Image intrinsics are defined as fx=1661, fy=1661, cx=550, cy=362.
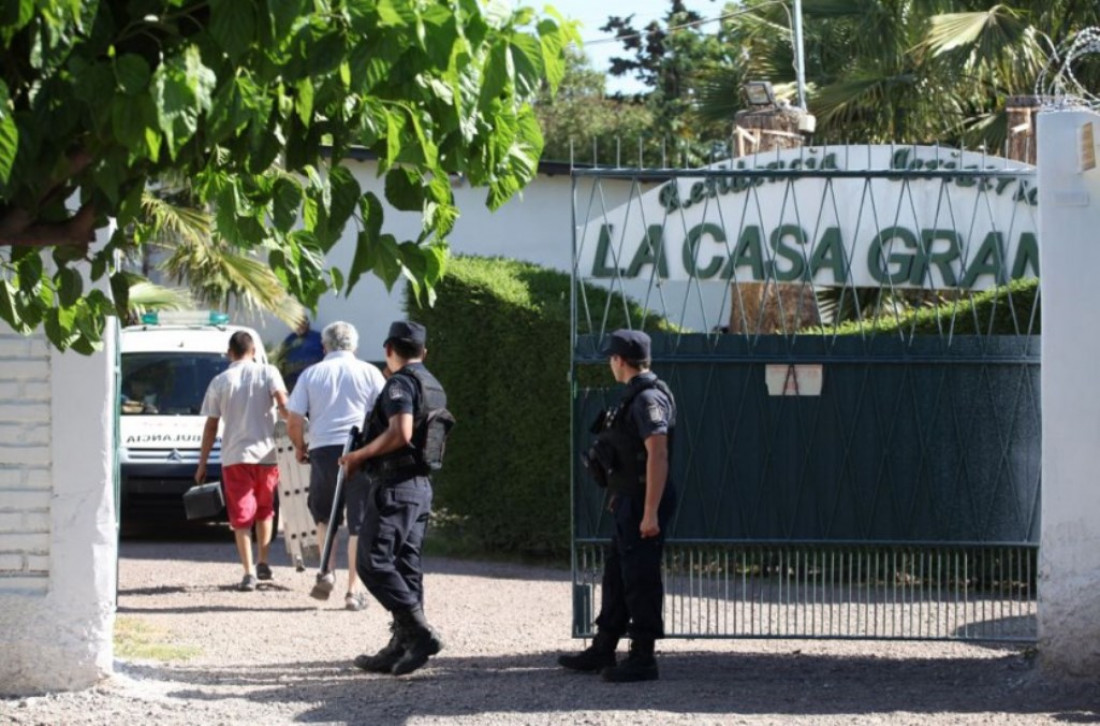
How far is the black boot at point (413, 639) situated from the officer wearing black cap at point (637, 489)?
944 millimetres

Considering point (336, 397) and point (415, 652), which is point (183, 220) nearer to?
point (336, 397)

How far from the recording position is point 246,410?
1108 cm

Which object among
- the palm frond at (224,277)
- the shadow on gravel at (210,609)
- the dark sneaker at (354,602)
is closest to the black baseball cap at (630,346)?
the dark sneaker at (354,602)

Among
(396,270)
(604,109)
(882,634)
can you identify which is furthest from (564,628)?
(604,109)

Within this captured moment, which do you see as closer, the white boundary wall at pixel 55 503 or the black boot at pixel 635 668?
the white boundary wall at pixel 55 503

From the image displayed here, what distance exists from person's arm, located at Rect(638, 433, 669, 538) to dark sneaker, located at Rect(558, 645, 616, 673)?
2.69ft

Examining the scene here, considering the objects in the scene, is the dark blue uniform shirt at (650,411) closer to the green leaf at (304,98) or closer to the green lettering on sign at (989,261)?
the green lettering on sign at (989,261)

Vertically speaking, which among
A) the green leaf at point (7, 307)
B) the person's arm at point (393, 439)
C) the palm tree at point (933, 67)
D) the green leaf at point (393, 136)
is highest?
the palm tree at point (933, 67)

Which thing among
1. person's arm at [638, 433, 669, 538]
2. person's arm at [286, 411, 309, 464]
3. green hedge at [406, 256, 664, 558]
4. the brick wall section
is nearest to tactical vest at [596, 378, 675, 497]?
person's arm at [638, 433, 669, 538]

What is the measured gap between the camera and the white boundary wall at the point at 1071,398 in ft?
25.2

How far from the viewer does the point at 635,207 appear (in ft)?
30.7

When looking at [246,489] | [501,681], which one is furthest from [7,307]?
[246,489]

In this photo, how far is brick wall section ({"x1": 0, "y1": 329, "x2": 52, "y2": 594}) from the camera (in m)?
7.66

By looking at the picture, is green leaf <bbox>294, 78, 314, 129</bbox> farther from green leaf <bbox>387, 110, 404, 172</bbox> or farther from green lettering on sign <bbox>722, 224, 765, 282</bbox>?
green lettering on sign <bbox>722, 224, 765, 282</bbox>
